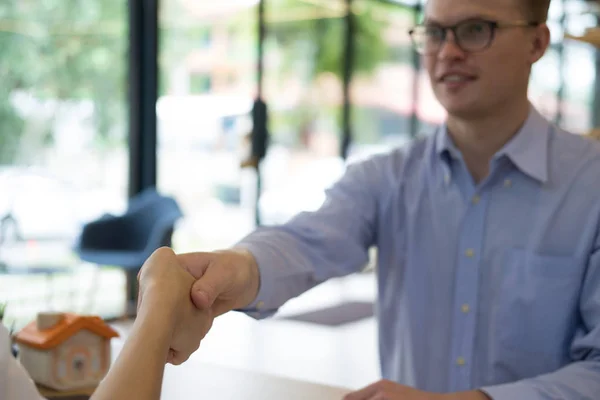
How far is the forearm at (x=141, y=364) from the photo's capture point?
37.2 inches

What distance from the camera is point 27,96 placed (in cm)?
551

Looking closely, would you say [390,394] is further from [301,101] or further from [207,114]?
[301,101]

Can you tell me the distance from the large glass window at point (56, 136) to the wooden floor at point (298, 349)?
1082mm

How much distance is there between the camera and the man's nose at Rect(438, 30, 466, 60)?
1660 mm

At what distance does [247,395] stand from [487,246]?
0.62 meters

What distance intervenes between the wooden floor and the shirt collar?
269cm

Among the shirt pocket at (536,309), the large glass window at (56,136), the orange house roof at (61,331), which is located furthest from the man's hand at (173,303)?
the large glass window at (56,136)

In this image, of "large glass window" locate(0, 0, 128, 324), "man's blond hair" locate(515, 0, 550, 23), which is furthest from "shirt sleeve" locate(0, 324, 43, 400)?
"large glass window" locate(0, 0, 128, 324)

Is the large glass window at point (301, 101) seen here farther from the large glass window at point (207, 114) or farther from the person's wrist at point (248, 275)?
the person's wrist at point (248, 275)

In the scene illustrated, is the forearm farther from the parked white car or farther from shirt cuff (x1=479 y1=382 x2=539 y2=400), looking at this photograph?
the parked white car

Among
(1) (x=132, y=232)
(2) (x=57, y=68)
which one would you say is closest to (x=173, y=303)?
(1) (x=132, y=232)

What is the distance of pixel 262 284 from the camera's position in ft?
4.91

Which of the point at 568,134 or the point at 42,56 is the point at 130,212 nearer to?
the point at 42,56

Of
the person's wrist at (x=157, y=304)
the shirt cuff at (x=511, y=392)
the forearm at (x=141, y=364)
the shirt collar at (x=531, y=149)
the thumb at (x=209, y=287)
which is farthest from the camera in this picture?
the shirt collar at (x=531, y=149)
